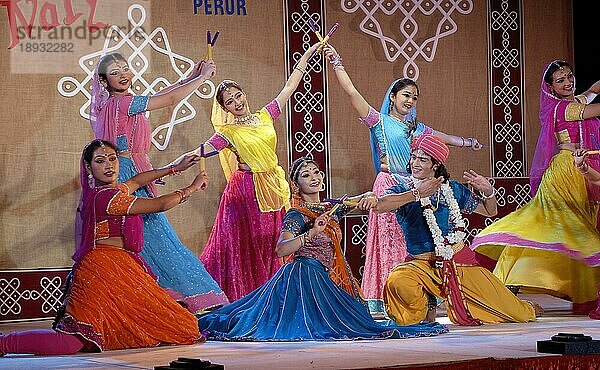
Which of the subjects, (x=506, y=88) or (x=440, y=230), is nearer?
(x=440, y=230)

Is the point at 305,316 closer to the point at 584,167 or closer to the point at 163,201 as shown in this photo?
the point at 163,201

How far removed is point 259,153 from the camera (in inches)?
291

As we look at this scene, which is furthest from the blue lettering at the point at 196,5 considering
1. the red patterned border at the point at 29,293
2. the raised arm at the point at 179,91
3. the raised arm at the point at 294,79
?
the red patterned border at the point at 29,293

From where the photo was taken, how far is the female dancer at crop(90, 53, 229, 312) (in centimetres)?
690

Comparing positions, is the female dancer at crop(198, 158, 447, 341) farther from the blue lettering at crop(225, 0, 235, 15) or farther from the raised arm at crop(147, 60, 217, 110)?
the blue lettering at crop(225, 0, 235, 15)

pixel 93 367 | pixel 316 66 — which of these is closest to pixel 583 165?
pixel 316 66

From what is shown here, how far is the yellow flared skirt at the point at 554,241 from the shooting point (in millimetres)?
7168

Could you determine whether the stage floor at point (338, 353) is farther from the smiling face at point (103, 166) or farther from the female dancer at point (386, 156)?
the female dancer at point (386, 156)

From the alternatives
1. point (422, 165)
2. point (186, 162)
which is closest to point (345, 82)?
point (422, 165)

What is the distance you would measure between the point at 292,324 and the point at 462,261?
1138 millimetres

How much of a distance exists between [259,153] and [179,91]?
64 centimetres

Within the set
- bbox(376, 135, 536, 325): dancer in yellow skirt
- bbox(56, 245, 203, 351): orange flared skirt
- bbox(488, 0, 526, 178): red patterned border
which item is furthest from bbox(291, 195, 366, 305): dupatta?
bbox(488, 0, 526, 178): red patterned border

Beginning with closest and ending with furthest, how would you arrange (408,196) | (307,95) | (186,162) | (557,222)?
(186,162) < (408,196) < (557,222) < (307,95)

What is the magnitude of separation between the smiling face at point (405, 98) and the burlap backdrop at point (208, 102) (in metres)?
0.92
